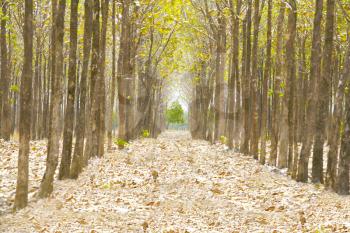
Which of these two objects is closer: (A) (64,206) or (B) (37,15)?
(A) (64,206)

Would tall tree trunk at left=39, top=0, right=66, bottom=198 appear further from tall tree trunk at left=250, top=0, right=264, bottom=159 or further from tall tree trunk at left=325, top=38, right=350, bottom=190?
tall tree trunk at left=250, top=0, right=264, bottom=159

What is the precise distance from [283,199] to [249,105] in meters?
8.96

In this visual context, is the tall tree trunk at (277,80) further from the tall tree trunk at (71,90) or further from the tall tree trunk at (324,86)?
the tall tree trunk at (71,90)

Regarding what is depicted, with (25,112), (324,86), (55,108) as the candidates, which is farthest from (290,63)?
(25,112)

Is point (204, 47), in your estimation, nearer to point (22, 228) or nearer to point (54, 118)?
point (54, 118)

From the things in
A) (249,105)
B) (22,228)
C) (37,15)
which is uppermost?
(37,15)

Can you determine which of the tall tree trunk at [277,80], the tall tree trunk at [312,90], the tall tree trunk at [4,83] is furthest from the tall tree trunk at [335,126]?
the tall tree trunk at [4,83]

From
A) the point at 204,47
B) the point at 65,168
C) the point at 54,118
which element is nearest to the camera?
the point at 54,118

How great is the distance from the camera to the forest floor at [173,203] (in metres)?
8.36

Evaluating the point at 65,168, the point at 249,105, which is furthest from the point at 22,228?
the point at 249,105

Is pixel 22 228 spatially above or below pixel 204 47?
below

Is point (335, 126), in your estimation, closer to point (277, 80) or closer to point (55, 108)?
point (277, 80)

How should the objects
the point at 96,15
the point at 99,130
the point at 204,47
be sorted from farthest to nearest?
the point at 204,47 → the point at 99,130 → the point at 96,15

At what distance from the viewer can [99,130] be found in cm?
1622
